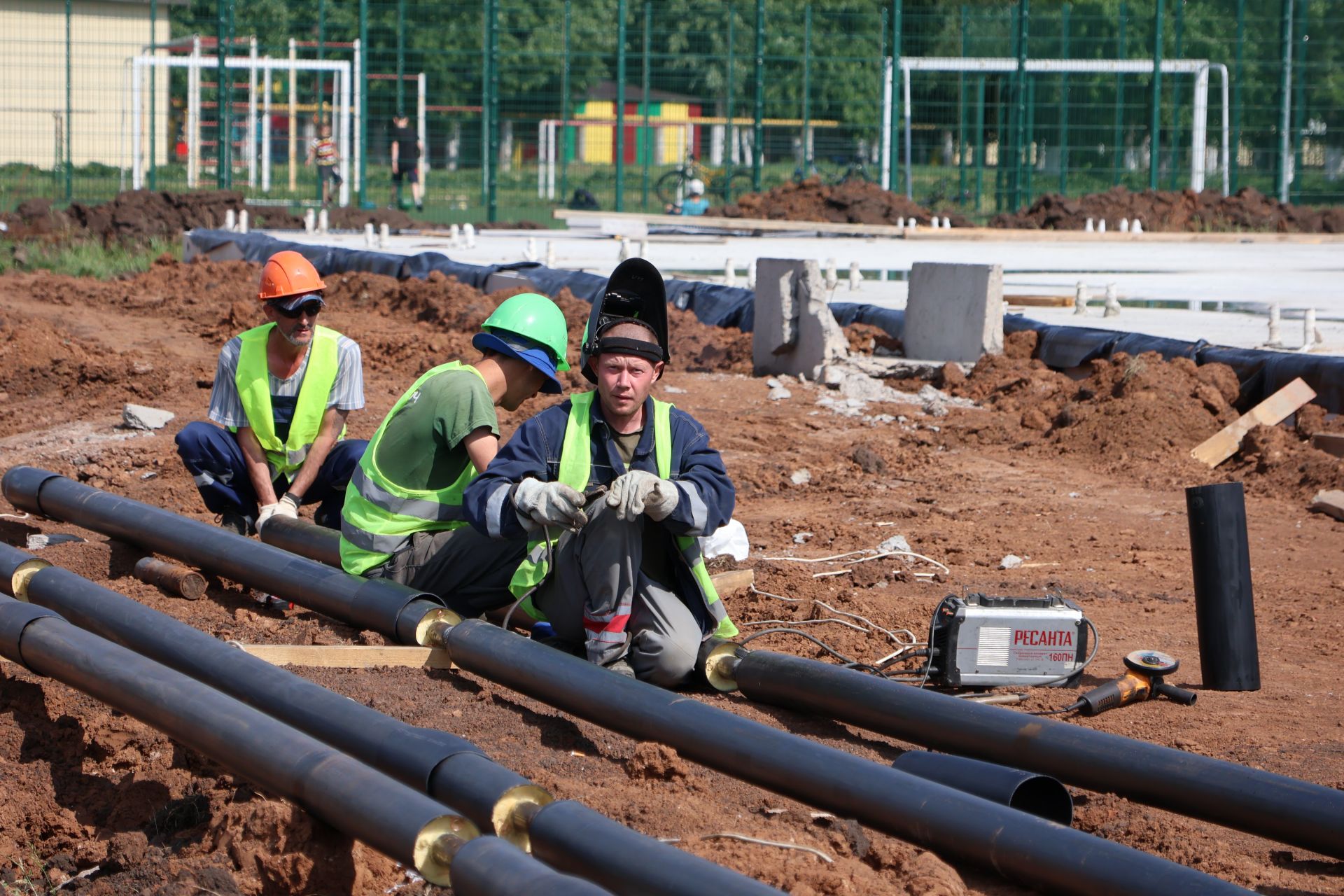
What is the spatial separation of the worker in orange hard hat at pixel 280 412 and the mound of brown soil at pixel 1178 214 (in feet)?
58.0

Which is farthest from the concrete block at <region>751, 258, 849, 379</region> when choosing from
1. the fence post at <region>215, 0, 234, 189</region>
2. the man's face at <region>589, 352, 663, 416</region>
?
the fence post at <region>215, 0, 234, 189</region>

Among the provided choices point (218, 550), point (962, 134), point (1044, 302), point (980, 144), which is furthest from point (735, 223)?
point (218, 550)

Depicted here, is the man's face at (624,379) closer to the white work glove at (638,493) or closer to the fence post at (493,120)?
the white work glove at (638,493)

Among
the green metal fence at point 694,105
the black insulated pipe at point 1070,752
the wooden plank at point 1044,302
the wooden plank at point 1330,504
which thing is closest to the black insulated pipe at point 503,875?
the black insulated pipe at point 1070,752

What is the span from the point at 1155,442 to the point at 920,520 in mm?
1968

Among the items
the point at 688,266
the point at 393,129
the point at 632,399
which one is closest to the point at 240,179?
the point at 393,129

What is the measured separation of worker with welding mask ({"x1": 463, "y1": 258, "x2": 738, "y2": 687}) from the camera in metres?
4.21

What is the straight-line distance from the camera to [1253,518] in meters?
7.07

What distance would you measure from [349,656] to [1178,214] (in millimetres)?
20194

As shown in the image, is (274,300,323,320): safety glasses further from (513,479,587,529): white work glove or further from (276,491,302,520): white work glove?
(513,479,587,529): white work glove

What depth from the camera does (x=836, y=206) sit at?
2280cm

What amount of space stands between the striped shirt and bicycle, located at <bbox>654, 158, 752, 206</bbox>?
773 inches

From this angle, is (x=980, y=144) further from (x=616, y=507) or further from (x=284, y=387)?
(x=616, y=507)

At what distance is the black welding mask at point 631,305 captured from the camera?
14.2ft
